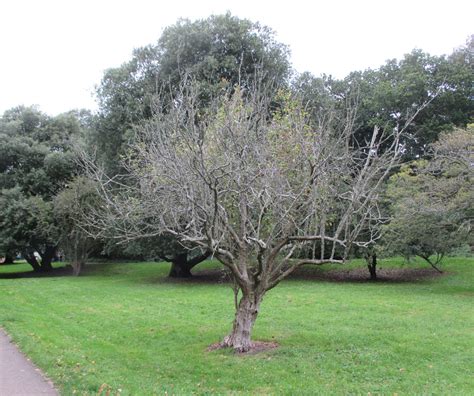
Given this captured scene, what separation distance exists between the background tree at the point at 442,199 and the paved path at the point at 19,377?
1237 centimetres

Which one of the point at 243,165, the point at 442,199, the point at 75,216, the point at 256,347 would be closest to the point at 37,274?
the point at 75,216

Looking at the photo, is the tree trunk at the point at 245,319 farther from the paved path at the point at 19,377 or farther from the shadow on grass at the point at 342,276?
the shadow on grass at the point at 342,276

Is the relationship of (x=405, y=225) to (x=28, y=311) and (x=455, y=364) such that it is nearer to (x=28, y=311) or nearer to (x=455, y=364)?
(x=455, y=364)

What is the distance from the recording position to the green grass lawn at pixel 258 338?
6.54 meters

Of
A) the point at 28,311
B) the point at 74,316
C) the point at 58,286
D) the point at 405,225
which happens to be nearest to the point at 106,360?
the point at 74,316

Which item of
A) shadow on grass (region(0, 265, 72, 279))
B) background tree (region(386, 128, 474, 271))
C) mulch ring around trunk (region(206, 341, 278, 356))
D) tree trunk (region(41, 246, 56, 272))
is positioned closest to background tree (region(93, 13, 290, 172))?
background tree (region(386, 128, 474, 271))

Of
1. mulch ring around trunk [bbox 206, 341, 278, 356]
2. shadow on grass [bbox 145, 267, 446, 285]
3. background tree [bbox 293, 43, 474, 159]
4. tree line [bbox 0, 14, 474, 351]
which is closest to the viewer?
tree line [bbox 0, 14, 474, 351]

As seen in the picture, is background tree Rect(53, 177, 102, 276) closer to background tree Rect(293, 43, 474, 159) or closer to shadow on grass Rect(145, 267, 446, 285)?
shadow on grass Rect(145, 267, 446, 285)

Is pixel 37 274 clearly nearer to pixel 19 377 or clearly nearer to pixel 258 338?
pixel 258 338

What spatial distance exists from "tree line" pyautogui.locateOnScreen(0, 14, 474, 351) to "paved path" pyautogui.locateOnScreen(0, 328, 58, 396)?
242cm

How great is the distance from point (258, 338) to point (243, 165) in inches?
138

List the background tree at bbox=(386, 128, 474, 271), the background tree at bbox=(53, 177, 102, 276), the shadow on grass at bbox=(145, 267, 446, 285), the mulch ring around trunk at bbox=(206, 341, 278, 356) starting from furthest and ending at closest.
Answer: the background tree at bbox=(53, 177, 102, 276) < the shadow on grass at bbox=(145, 267, 446, 285) < the background tree at bbox=(386, 128, 474, 271) < the mulch ring around trunk at bbox=(206, 341, 278, 356)

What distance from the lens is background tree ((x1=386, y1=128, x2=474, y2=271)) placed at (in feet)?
53.5

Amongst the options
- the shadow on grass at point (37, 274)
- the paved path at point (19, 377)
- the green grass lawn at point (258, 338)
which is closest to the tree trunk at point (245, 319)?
the green grass lawn at point (258, 338)
